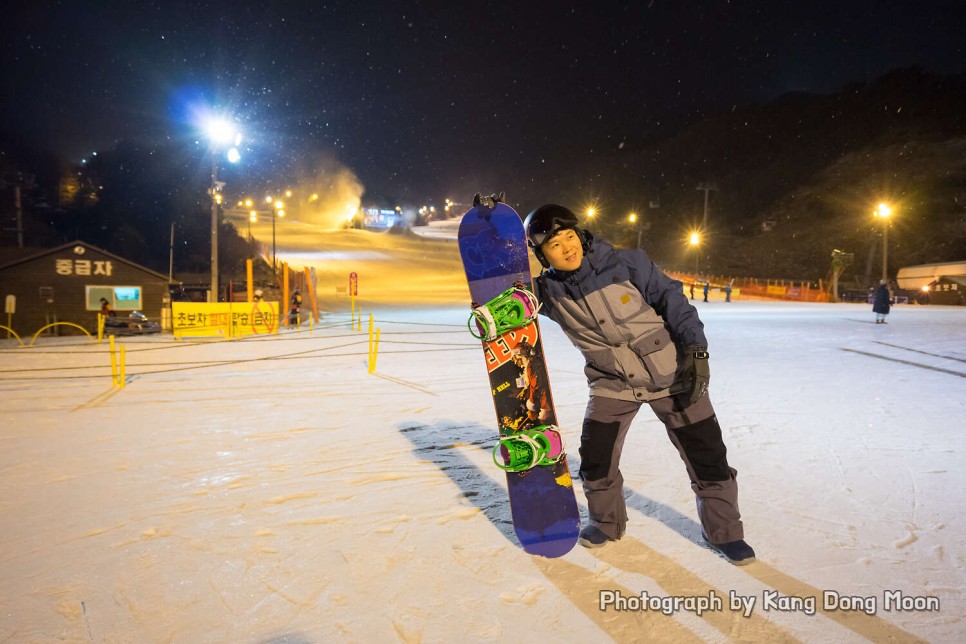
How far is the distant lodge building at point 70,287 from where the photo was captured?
18.6 m

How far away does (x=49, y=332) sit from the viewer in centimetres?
1856

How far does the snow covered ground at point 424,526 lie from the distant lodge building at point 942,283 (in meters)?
33.6

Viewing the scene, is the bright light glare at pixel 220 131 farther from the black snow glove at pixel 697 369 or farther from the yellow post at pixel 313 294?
Answer: the black snow glove at pixel 697 369

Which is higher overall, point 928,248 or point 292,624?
point 928,248

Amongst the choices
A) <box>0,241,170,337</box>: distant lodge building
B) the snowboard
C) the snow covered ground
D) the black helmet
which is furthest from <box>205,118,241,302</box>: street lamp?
the black helmet

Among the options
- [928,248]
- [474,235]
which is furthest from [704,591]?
[928,248]

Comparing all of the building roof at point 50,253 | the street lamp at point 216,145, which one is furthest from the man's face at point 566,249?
the building roof at point 50,253

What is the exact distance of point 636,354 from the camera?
112 inches

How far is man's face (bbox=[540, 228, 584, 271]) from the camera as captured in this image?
2.87 m

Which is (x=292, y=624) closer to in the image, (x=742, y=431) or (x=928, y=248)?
(x=742, y=431)

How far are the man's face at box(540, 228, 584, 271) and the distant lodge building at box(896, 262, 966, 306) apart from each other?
4068cm

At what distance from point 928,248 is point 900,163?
101 feet

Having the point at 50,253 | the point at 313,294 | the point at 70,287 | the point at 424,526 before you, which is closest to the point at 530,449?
the point at 424,526

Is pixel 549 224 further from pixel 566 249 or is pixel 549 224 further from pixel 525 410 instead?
pixel 525 410
